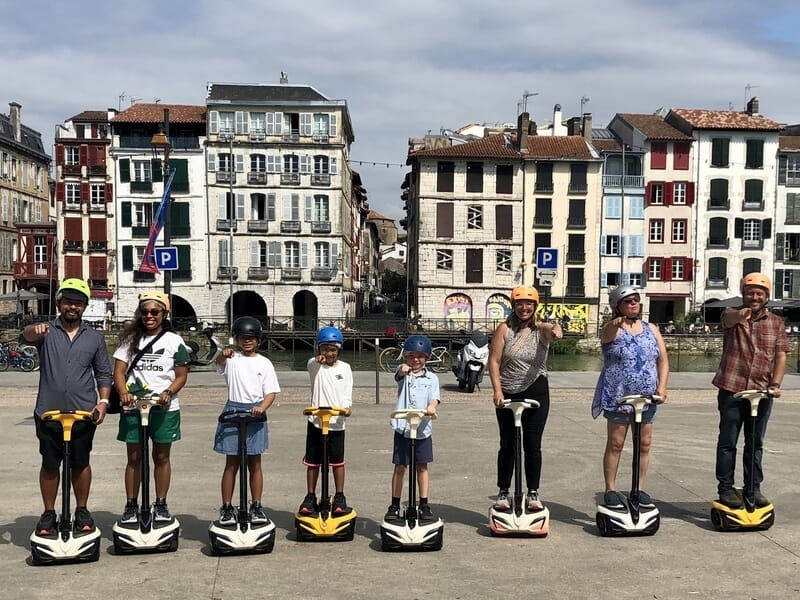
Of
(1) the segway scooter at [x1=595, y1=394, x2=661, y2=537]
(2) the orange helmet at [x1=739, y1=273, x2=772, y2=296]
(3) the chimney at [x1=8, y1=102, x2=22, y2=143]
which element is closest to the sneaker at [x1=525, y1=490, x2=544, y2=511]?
(1) the segway scooter at [x1=595, y1=394, x2=661, y2=537]

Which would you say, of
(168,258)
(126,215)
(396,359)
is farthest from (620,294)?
(126,215)

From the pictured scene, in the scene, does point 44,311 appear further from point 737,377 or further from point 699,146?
→ point 737,377

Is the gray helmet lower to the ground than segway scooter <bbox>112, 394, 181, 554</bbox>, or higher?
higher

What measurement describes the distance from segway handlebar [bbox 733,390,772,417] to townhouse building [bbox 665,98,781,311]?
162ft

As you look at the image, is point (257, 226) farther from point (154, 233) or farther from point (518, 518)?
point (518, 518)

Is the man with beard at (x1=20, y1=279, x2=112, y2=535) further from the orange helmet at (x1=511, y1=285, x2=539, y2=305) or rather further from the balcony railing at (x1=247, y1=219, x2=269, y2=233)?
the balcony railing at (x1=247, y1=219, x2=269, y2=233)

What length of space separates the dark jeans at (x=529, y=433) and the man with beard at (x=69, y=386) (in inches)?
120

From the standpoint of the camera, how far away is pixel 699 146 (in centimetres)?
5344

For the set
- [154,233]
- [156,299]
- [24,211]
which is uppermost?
[24,211]

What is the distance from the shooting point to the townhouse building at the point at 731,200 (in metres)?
53.3

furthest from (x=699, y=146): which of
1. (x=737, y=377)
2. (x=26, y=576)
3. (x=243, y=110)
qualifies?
(x=26, y=576)

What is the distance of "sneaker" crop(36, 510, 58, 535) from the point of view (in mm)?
5570

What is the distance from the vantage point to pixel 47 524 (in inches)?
221

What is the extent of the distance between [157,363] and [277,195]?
153 ft
